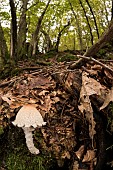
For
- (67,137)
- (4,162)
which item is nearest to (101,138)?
(67,137)

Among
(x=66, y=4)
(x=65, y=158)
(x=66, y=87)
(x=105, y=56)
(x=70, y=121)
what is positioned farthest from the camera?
(x=66, y=4)

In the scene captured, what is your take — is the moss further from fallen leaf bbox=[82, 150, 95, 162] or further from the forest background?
fallen leaf bbox=[82, 150, 95, 162]

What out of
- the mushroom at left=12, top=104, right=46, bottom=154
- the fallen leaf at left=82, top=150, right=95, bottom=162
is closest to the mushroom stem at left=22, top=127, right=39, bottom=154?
the mushroom at left=12, top=104, right=46, bottom=154

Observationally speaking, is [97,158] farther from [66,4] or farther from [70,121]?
[66,4]

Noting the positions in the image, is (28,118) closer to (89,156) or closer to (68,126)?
(68,126)

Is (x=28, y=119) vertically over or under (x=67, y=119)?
over

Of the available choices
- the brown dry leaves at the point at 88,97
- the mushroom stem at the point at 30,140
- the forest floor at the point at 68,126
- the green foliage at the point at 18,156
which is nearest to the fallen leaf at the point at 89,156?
the forest floor at the point at 68,126

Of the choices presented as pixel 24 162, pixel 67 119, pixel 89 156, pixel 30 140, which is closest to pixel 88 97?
pixel 67 119

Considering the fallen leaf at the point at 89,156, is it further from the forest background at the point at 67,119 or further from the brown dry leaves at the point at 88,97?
the brown dry leaves at the point at 88,97
